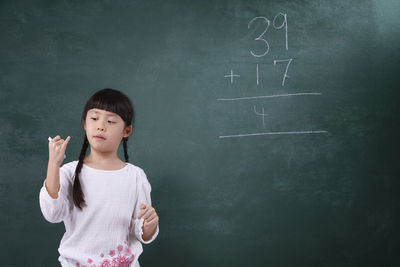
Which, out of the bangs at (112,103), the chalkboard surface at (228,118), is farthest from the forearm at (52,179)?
the chalkboard surface at (228,118)

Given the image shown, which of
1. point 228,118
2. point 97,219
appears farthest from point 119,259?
point 228,118

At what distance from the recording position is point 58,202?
4.05 ft

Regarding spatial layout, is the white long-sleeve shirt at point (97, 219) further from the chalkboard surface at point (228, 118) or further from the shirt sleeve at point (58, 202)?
the chalkboard surface at point (228, 118)

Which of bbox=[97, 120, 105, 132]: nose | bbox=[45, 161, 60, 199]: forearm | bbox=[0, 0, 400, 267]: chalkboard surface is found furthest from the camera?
bbox=[0, 0, 400, 267]: chalkboard surface

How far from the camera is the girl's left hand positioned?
128 centimetres

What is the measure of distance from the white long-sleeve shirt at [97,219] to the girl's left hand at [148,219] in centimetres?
3

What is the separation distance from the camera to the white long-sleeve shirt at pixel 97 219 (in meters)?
1.29

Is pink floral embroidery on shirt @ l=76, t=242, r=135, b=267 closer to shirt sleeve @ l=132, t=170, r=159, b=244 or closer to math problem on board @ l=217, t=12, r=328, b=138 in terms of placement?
shirt sleeve @ l=132, t=170, r=159, b=244

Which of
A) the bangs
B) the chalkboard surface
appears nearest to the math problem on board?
the chalkboard surface

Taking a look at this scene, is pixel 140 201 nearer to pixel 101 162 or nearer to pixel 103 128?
pixel 101 162

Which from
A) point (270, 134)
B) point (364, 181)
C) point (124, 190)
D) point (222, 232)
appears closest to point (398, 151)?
point (364, 181)

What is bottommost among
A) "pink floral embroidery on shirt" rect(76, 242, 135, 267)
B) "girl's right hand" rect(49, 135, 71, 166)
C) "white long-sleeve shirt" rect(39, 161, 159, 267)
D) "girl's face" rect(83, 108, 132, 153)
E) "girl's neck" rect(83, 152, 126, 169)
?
"pink floral embroidery on shirt" rect(76, 242, 135, 267)

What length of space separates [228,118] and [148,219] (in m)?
0.87

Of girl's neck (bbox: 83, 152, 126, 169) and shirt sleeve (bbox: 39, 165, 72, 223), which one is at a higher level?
girl's neck (bbox: 83, 152, 126, 169)
